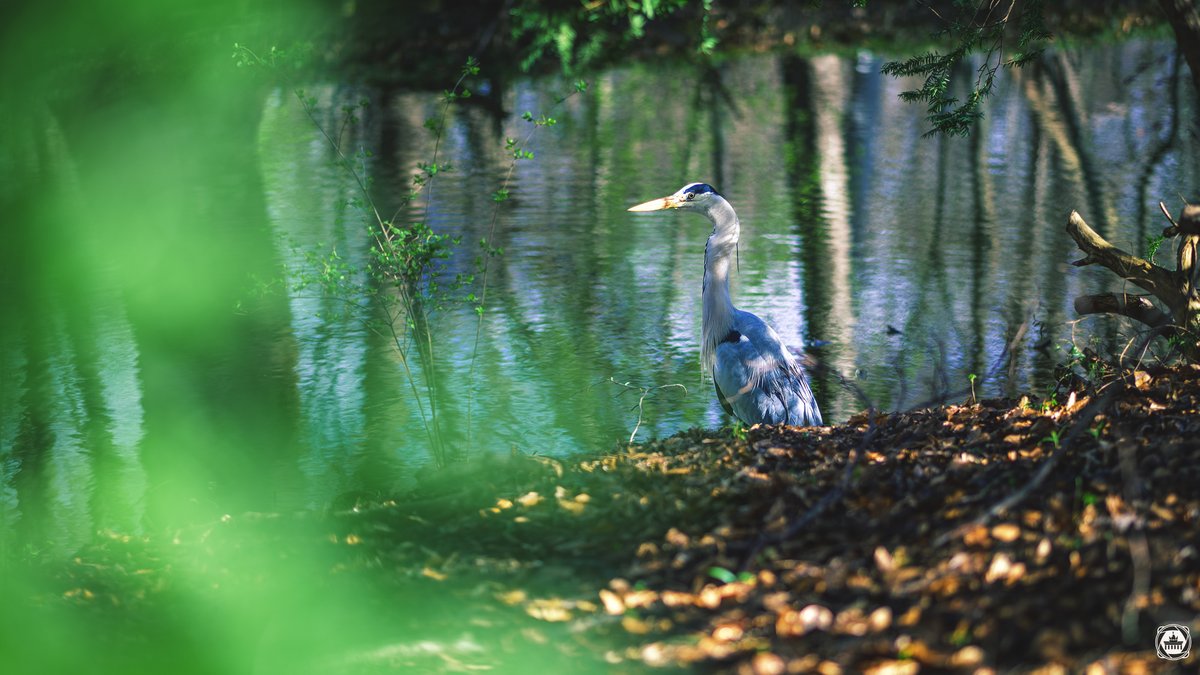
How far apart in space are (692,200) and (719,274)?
1.67ft

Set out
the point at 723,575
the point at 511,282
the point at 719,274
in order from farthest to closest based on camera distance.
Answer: the point at 511,282
the point at 719,274
the point at 723,575

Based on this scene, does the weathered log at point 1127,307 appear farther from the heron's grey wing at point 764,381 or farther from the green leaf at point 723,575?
the green leaf at point 723,575

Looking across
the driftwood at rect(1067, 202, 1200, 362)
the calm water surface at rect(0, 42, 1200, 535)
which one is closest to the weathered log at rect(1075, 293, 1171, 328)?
the driftwood at rect(1067, 202, 1200, 362)

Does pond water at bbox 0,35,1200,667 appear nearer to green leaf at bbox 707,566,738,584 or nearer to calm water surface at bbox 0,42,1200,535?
calm water surface at bbox 0,42,1200,535

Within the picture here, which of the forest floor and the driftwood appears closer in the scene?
the forest floor

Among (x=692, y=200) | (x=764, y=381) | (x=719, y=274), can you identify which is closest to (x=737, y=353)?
(x=764, y=381)

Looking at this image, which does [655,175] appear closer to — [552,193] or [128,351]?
[552,193]

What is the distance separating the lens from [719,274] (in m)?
6.98

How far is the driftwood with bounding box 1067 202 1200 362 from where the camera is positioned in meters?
5.72

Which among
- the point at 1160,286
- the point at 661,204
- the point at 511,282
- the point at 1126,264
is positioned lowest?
the point at 511,282

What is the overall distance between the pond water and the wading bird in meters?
0.58

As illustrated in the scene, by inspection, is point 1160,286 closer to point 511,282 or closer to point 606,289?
point 606,289

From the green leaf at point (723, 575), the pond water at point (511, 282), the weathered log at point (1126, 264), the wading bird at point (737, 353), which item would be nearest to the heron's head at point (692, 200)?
the wading bird at point (737, 353)

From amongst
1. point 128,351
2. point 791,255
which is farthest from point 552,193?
point 128,351
